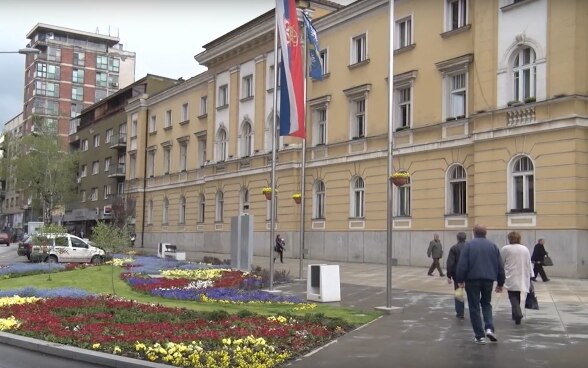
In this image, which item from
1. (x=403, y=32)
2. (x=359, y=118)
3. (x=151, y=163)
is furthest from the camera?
(x=151, y=163)

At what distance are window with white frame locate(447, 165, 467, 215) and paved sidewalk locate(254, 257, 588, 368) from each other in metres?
10.6

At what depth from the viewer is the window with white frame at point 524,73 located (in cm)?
2597

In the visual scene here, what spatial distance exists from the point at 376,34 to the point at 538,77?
11.4 m

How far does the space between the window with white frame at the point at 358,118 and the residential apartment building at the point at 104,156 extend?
104 ft

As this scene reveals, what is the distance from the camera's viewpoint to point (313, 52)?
81.3 feet

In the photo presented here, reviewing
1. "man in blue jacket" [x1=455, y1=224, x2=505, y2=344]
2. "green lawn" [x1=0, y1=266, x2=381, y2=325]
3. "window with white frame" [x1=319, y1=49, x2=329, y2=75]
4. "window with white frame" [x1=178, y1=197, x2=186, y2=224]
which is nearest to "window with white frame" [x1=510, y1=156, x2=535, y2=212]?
"green lawn" [x1=0, y1=266, x2=381, y2=325]

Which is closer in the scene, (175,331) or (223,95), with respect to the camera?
(175,331)

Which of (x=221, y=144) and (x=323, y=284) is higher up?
(x=221, y=144)

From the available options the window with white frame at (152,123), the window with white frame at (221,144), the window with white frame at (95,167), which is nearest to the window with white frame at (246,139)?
the window with white frame at (221,144)

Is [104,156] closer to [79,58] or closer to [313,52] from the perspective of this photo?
[79,58]

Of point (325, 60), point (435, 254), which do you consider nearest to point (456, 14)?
point (325, 60)

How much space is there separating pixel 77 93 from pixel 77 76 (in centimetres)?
292

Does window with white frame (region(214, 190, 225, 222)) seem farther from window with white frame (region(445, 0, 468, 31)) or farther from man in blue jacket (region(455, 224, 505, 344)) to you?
man in blue jacket (region(455, 224, 505, 344))

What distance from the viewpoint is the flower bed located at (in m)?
9.60
